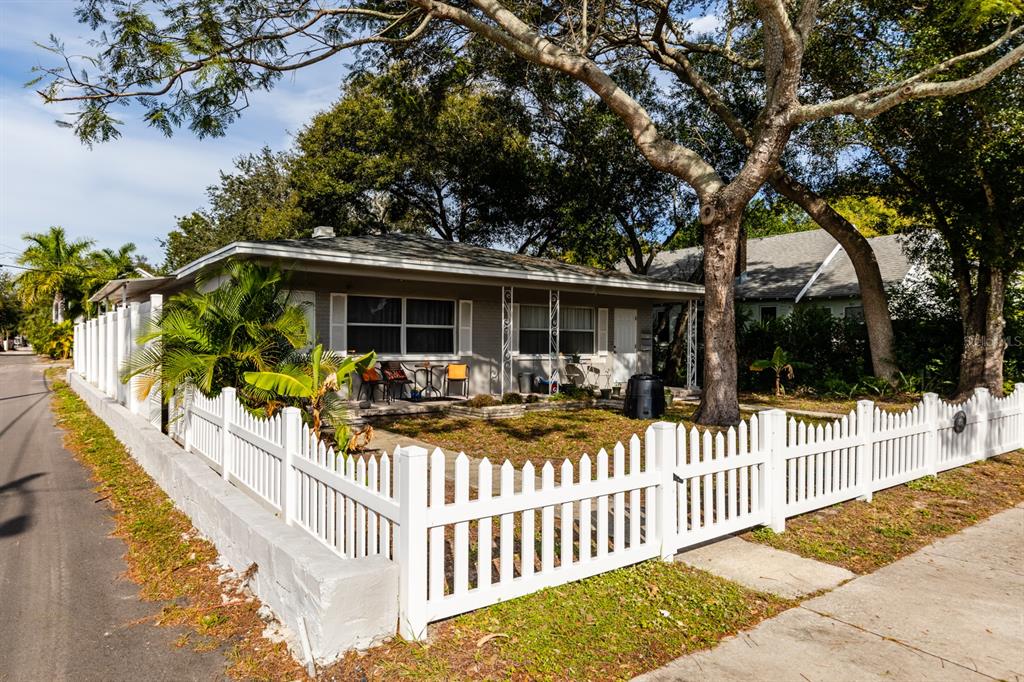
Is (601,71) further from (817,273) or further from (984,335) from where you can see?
(817,273)

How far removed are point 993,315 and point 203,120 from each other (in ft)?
55.8

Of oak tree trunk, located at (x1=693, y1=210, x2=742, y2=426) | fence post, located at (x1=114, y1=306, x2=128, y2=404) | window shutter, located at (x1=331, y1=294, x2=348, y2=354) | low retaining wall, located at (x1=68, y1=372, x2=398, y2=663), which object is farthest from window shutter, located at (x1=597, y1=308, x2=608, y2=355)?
low retaining wall, located at (x1=68, y1=372, x2=398, y2=663)

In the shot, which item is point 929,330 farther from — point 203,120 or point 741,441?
point 203,120

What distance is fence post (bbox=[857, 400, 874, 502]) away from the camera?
6.14m

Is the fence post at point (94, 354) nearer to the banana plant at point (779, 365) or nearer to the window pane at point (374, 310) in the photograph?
the window pane at point (374, 310)

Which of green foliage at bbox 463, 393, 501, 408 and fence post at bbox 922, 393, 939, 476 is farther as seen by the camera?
green foliage at bbox 463, 393, 501, 408

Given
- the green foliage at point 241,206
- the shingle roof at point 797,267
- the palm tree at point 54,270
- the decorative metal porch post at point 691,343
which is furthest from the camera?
the green foliage at point 241,206

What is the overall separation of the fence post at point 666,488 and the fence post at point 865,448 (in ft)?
9.12

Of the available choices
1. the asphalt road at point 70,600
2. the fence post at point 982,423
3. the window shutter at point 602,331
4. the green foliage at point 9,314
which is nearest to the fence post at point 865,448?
the fence post at point 982,423

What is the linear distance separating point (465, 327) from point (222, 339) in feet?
24.1

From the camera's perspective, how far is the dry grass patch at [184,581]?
3.37m

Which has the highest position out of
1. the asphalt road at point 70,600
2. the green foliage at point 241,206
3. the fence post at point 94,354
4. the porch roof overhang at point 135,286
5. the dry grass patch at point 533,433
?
the green foliage at point 241,206

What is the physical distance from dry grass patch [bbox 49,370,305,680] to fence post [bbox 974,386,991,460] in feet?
28.5

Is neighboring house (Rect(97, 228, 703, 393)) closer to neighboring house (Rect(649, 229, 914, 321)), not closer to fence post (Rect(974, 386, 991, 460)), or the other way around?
neighboring house (Rect(649, 229, 914, 321))
